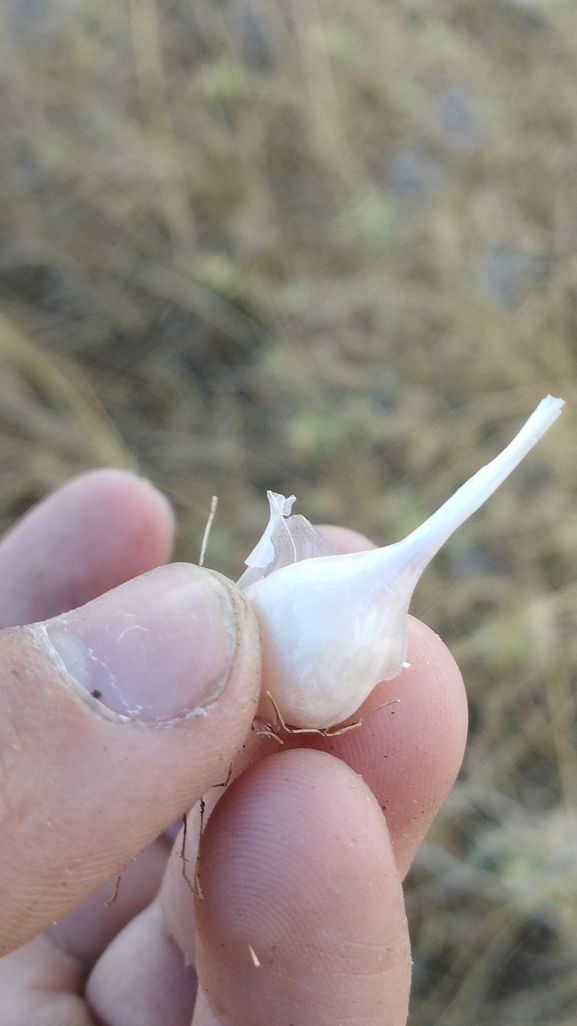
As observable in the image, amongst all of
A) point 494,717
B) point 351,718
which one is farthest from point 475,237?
point 351,718

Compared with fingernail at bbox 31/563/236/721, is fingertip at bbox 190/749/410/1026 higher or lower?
lower

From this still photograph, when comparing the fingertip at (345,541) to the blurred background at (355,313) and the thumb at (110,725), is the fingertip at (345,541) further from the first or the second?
the blurred background at (355,313)

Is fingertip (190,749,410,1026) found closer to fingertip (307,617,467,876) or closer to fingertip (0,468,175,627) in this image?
fingertip (307,617,467,876)

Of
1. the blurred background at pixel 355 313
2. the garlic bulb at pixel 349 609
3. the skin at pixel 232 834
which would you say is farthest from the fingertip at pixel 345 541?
the blurred background at pixel 355 313

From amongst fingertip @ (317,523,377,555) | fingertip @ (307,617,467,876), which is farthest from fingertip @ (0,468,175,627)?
fingertip @ (307,617,467,876)

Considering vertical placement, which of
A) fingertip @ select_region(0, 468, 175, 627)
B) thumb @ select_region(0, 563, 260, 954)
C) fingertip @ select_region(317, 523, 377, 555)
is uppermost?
thumb @ select_region(0, 563, 260, 954)
